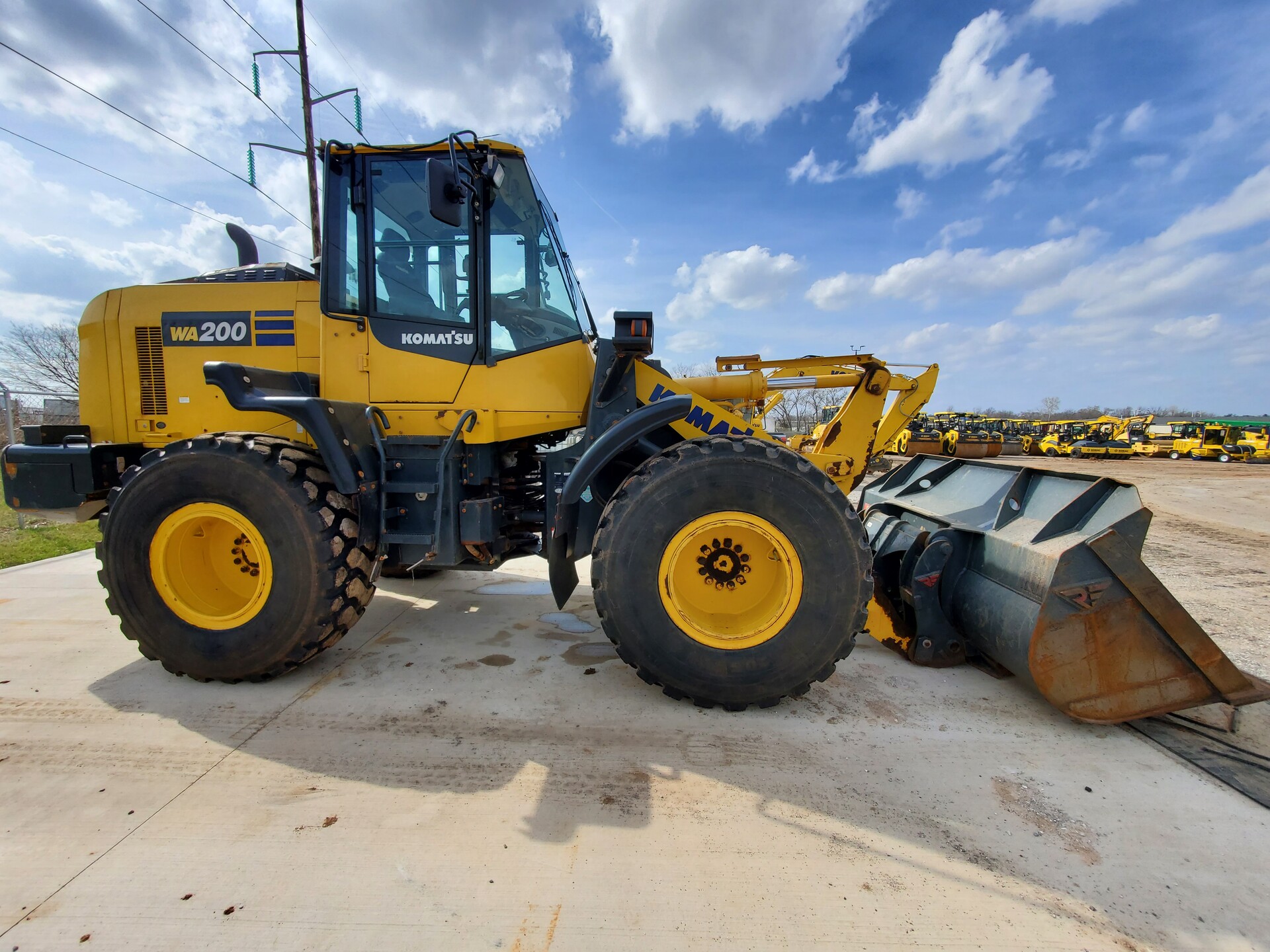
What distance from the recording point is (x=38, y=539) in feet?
21.0

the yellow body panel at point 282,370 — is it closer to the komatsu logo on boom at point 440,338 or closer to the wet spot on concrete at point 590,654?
the komatsu logo on boom at point 440,338

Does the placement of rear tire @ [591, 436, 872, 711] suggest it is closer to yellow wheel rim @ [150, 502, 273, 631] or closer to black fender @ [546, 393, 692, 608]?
black fender @ [546, 393, 692, 608]

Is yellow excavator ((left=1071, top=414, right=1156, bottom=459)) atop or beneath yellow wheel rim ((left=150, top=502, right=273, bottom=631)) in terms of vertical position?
atop

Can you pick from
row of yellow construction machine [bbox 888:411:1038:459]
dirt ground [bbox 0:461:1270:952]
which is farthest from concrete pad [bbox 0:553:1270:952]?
row of yellow construction machine [bbox 888:411:1038:459]

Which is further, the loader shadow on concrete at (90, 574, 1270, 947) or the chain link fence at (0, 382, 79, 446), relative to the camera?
the chain link fence at (0, 382, 79, 446)

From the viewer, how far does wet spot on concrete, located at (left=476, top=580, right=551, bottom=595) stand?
450 cm

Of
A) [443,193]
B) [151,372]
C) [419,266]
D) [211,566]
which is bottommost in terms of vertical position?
[211,566]

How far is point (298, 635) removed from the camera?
2693 millimetres

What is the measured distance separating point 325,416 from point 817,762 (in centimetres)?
284

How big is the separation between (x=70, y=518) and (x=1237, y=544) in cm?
1191

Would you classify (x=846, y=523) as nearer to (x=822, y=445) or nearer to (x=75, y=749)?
(x=822, y=445)

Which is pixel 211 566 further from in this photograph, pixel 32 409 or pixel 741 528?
pixel 32 409

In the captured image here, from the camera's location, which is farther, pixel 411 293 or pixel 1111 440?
pixel 1111 440

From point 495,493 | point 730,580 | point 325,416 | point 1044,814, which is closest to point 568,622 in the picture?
point 495,493
